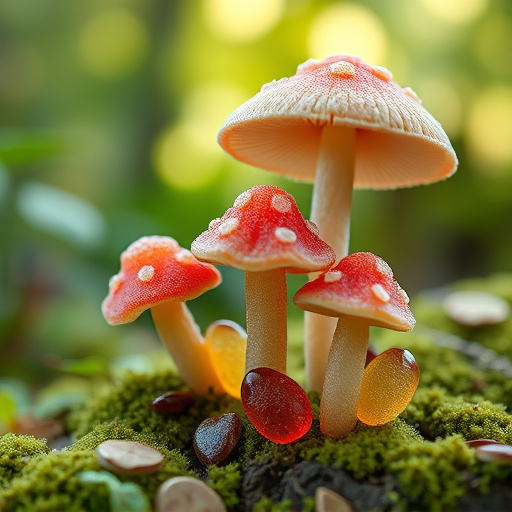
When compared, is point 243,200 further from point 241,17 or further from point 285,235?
point 241,17

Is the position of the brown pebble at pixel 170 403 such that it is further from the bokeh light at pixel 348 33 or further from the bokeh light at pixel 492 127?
the bokeh light at pixel 492 127

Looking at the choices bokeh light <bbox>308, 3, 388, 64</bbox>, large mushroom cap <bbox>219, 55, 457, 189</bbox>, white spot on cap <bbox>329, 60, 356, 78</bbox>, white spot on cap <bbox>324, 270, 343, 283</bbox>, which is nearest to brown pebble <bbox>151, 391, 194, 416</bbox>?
white spot on cap <bbox>324, 270, 343, 283</bbox>

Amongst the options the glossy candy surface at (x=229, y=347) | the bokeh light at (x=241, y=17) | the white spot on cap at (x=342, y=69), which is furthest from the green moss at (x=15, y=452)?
the bokeh light at (x=241, y=17)

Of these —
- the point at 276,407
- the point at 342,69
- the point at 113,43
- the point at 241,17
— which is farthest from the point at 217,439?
the point at 113,43

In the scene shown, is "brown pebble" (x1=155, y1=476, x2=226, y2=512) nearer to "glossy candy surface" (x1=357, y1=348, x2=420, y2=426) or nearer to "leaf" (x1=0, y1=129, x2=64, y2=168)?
"glossy candy surface" (x1=357, y1=348, x2=420, y2=426)

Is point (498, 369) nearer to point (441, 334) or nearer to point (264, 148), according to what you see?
point (441, 334)

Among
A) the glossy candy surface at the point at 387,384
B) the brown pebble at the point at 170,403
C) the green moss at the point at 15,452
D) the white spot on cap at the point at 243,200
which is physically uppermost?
the white spot on cap at the point at 243,200
